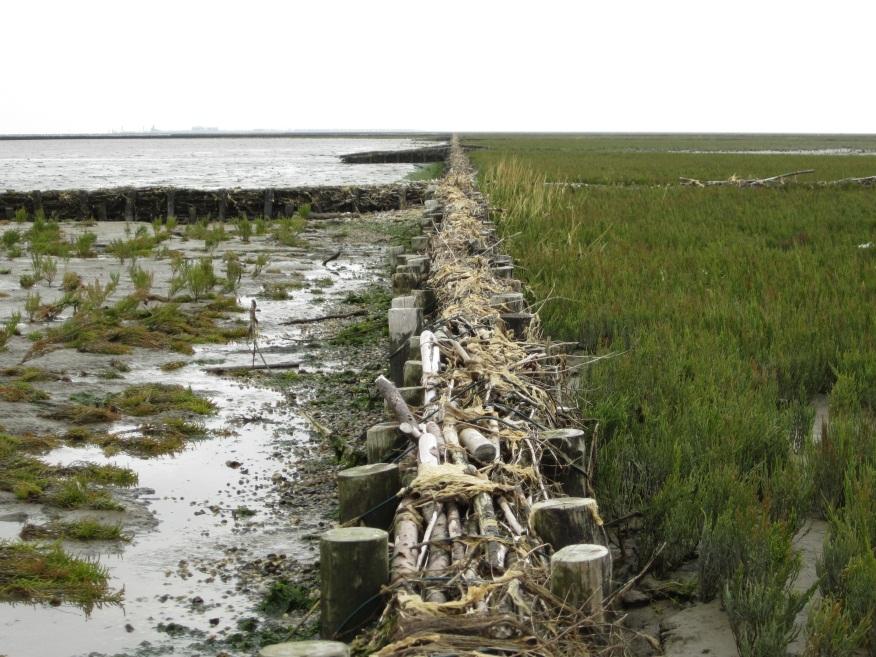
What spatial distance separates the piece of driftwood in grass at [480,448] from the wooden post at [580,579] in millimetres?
956

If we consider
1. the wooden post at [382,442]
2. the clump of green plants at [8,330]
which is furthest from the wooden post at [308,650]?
the clump of green plants at [8,330]

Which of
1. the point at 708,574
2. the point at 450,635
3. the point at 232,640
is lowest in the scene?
the point at 232,640

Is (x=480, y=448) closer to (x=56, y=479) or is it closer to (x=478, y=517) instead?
(x=478, y=517)

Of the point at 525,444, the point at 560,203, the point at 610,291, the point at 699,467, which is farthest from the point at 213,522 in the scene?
the point at 560,203

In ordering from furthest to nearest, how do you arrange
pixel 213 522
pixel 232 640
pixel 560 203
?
pixel 560 203
pixel 213 522
pixel 232 640

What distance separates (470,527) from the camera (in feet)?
10.2

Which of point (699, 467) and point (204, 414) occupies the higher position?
point (699, 467)

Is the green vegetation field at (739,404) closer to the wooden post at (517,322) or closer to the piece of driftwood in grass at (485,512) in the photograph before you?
the wooden post at (517,322)

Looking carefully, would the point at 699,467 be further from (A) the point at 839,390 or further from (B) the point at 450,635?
(B) the point at 450,635

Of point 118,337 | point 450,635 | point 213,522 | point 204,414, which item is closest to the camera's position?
point 450,635

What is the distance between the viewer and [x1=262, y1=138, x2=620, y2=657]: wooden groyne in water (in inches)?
100

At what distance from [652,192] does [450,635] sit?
19.3m

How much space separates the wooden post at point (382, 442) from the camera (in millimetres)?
4049

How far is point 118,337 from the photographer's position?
8.99 metres
